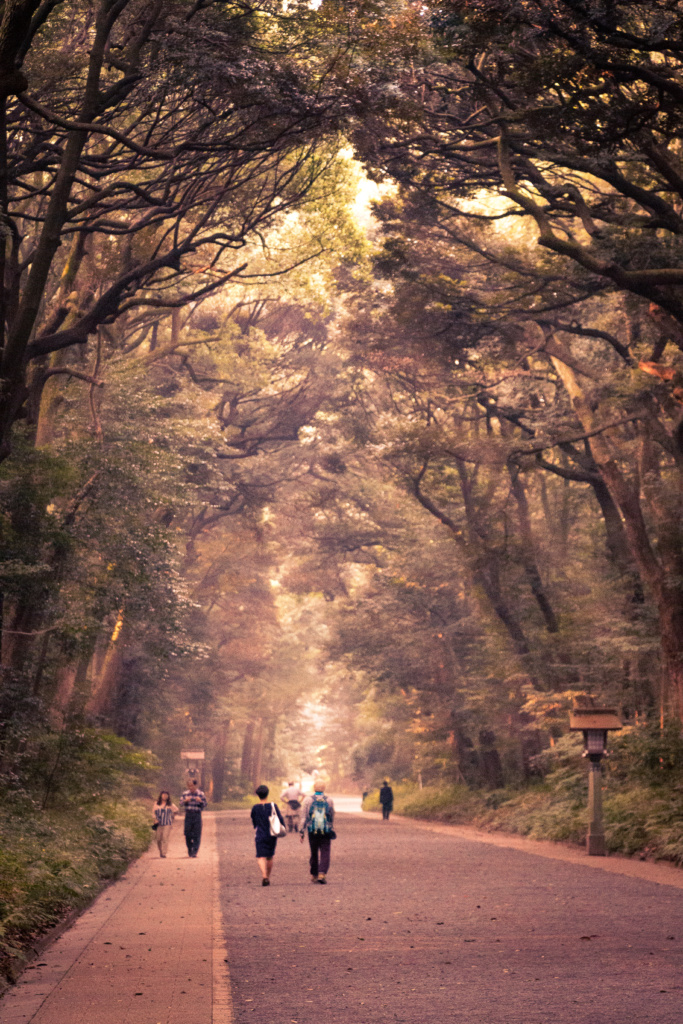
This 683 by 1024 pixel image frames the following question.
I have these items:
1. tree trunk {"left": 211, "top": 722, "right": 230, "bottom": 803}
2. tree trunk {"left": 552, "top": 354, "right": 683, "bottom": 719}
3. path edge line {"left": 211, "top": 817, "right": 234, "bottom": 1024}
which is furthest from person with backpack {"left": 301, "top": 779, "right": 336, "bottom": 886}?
tree trunk {"left": 211, "top": 722, "right": 230, "bottom": 803}

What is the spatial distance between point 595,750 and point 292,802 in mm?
11873

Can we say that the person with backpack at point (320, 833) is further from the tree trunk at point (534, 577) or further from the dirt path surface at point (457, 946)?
the tree trunk at point (534, 577)

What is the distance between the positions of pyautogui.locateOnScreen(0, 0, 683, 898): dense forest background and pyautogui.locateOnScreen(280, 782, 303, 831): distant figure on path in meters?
4.40

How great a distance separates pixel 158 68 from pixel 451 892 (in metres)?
12.5

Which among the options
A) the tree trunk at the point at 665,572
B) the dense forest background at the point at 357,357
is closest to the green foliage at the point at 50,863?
the dense forest background at the point at 357,357

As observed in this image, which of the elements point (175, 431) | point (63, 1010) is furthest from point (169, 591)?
point (63, 1010)

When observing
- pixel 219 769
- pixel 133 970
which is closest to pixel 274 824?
pixel 133 970

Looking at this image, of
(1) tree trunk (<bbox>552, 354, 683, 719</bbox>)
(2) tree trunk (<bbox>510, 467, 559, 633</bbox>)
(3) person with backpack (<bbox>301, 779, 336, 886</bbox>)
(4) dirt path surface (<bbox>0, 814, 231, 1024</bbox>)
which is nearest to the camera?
(4) dirt path surface (<bbox>0, 814, 231, 1024</bbox>)

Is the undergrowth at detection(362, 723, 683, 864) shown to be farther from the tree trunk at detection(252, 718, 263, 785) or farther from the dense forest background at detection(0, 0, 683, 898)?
the tree trunk at detection(252, 718, 263, 785)

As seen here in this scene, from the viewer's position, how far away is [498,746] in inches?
1358

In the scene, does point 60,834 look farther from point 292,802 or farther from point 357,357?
point 357,357

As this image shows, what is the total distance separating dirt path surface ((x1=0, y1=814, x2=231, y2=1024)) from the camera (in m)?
6.46

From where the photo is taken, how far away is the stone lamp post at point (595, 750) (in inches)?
750

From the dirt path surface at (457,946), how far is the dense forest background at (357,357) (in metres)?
3.93
